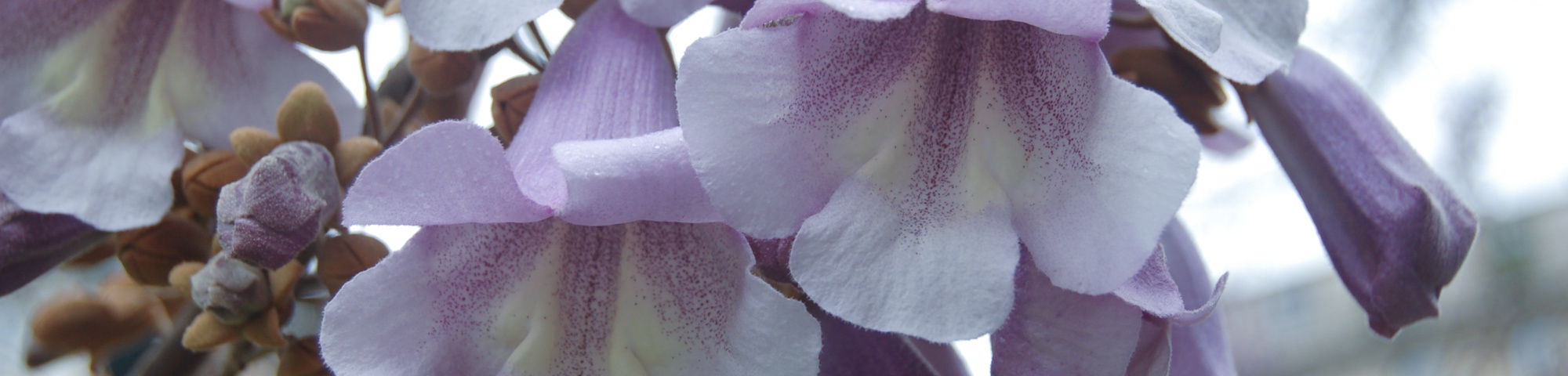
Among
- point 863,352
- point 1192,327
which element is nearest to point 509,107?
point 863,352

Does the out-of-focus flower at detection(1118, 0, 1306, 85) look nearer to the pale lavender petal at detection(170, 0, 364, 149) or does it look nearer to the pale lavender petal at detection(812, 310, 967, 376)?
the pale lavender petal at detection(812, 310, 967, 376)

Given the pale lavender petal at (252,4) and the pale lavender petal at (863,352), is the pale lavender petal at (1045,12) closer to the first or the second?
the pale lavender petal at (863,352)

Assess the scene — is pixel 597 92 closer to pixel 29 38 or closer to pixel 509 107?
pixel 509 107

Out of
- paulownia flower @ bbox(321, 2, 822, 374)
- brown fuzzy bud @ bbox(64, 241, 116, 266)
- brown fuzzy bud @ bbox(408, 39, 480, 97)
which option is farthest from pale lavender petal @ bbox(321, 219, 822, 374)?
brown fuzzy bud @ bbox(64, 241, 116, 266)

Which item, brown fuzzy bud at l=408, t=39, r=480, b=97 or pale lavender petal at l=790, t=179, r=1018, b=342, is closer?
pale lavender petal at l=790, t=179, r=1018, b=342

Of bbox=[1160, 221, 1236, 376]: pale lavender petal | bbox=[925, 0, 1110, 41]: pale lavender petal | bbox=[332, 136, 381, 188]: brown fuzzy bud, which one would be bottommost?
bbox=[1160, 221, 1236, 376]: pale lavender petal

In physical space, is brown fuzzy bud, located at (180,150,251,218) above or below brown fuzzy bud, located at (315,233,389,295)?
above

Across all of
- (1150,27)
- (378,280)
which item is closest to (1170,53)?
(1150,27)
